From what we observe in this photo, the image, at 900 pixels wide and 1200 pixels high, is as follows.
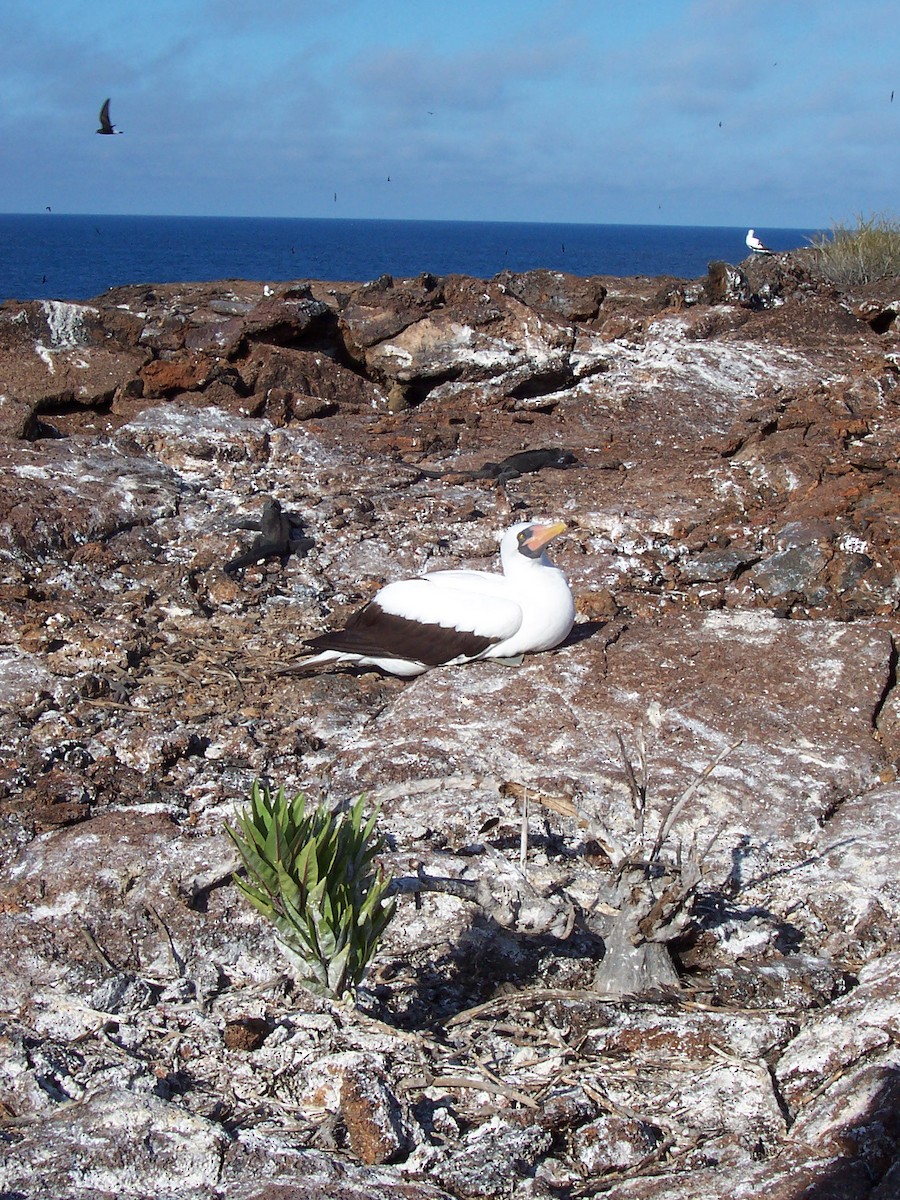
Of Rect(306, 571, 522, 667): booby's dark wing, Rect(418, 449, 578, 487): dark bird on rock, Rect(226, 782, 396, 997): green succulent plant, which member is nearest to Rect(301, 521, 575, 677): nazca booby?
Rect(306, 571, 522, 667): booby's dark wing

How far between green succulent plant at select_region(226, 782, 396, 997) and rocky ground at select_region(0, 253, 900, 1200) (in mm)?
168

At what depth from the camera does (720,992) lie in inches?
134

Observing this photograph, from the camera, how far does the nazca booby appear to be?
4.99m

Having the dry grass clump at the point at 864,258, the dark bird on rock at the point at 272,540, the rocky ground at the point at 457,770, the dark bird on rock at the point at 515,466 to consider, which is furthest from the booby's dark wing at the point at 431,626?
the dry grass clump at the point at 864,258

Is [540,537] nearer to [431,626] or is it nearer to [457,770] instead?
[431,626]

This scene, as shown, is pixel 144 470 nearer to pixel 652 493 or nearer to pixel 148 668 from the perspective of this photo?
pixel 148 668

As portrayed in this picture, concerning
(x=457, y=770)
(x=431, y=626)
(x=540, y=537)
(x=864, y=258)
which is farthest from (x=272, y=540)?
(x=864, y=258)

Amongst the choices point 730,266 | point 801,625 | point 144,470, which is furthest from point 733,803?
point 730,266

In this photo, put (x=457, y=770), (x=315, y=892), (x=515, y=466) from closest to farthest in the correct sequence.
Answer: (x=315, y=892), (x=457, y=770), (x=515, y=466)

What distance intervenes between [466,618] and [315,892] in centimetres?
215

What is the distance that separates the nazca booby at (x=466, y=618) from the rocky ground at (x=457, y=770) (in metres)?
0.13

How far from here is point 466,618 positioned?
16.3 ft

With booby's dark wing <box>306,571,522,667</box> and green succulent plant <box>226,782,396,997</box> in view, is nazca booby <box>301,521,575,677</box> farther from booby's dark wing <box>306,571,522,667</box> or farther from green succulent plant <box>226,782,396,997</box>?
green succulent plant <box>226,782,396,997</box>

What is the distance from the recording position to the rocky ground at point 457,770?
8.96ft
